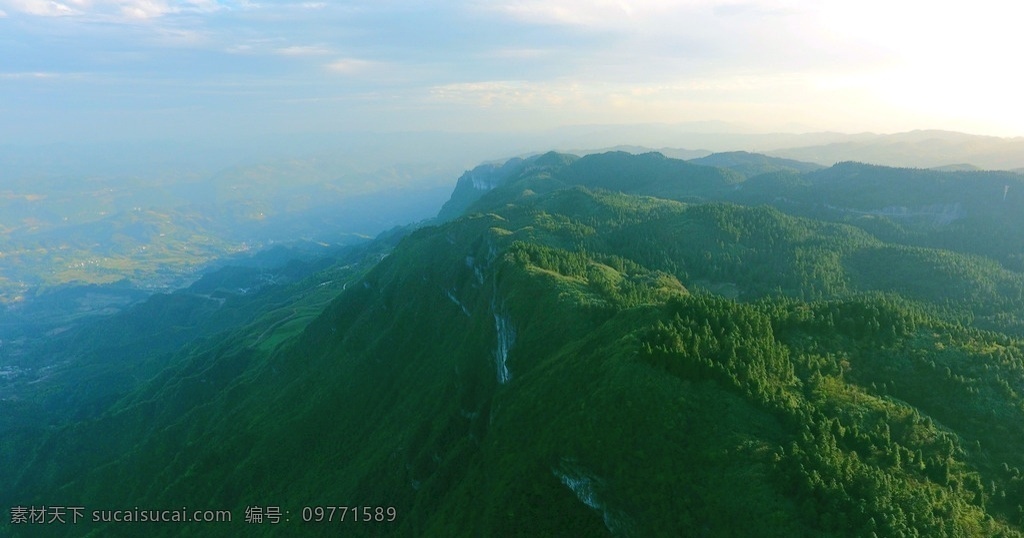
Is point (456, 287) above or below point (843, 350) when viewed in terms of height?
below

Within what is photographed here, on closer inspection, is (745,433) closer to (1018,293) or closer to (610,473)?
(610,473)

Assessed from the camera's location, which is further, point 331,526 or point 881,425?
point 331,526

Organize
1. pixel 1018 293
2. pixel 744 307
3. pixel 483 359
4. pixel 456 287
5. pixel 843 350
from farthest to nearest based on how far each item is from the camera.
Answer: pixel 456 287 < pixel 1018 293 < pixel 483 359 < pixel 744 307 < pixel 843 350

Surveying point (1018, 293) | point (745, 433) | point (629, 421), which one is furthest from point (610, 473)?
point (1018, 293)

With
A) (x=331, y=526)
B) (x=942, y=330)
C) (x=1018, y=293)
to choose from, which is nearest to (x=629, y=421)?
(x=942, y=330)

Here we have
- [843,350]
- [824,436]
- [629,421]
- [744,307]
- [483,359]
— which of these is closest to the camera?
[824,436]

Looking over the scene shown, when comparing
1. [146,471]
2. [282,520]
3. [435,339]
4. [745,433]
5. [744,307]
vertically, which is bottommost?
[146,471]

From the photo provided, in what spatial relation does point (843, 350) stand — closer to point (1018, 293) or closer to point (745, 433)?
point (745, 433)
